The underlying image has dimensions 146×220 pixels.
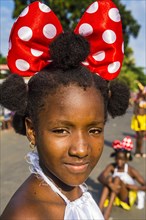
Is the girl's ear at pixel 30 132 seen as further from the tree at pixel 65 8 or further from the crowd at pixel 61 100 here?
the tree at pixel 65 8

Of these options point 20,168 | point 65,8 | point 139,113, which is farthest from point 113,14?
point 65,8

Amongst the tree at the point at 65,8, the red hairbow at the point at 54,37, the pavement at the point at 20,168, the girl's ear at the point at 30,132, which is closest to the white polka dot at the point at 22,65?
the red hairbow at the point at 54,37

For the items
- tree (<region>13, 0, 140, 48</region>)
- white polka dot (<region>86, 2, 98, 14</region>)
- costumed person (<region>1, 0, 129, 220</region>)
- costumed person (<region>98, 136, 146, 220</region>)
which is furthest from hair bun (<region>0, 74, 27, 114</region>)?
tree (<region>13, 0, 140, 48</region>)

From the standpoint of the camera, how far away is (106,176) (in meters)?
4.18

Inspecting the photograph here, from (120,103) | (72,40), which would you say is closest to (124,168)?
(120,103)

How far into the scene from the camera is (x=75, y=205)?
1.61 metres

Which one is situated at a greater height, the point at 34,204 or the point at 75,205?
the point at 34,204

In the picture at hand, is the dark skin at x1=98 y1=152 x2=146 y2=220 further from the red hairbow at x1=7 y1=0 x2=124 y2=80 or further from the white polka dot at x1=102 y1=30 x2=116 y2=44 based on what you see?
the white polka dot at x1=102 y1=30 x2=116 y2=44

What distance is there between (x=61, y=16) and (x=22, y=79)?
21.8 m

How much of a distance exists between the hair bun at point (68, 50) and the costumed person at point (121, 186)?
109 inches

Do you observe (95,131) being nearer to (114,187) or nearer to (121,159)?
(114,187)

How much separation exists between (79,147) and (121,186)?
2.85 m

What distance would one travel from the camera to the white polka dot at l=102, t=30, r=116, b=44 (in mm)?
1753

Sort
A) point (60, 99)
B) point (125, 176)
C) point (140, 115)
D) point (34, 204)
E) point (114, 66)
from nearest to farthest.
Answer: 1. point (34, 204)
2. point (60, 99)
3. point (114, 66)
4. point (125, 176)
5. point (140, 115)
